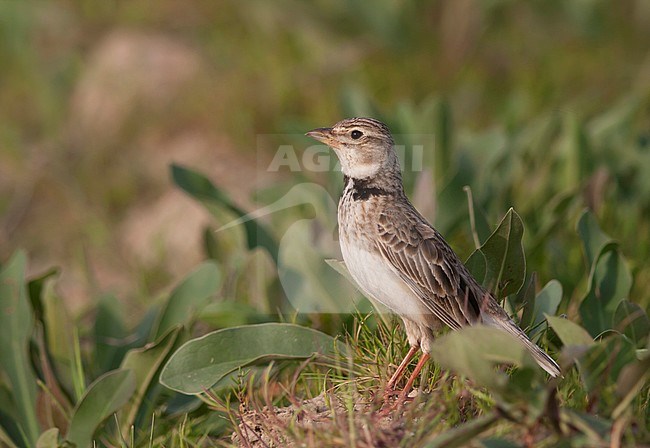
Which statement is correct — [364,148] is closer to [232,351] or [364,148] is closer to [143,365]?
[232,351]

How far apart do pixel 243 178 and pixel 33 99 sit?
2313mm

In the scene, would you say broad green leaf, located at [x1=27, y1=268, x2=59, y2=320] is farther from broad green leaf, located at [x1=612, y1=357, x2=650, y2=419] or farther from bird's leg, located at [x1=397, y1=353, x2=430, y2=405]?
broad green leaf, located at [x1=612, y1=357, x2=650, y2=419]

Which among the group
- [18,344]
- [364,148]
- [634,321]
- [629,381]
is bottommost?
[18,344]

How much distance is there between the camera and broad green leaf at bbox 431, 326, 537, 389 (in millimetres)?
2299

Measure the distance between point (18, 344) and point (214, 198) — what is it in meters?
1.16

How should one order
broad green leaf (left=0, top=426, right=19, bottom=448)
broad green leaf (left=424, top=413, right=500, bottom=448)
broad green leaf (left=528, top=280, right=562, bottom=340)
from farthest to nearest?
broad green leaf (left=0, top=426, right=19, bottom=448) → broad green leaf (left=528, top=280, right=562, bottom=340) → broad green leaf (left=424, top=413, right=500, bottom=448)

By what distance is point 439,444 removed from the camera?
226 cm

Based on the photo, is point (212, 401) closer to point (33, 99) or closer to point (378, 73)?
point (378, 73)

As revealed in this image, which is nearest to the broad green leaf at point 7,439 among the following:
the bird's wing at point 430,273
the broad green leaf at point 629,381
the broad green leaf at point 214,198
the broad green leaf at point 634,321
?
the broad green leaf at point 214,198

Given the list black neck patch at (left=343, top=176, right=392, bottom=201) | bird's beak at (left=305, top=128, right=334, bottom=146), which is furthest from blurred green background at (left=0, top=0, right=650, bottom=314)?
black neck patch at (left=343, top=176, right=392, bottom=201)

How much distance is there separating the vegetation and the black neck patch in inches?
12.5

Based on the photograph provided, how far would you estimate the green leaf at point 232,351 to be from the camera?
10.4ft

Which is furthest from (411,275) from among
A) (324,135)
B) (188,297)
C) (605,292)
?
(188,297)

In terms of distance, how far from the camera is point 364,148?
3209 millimetres
